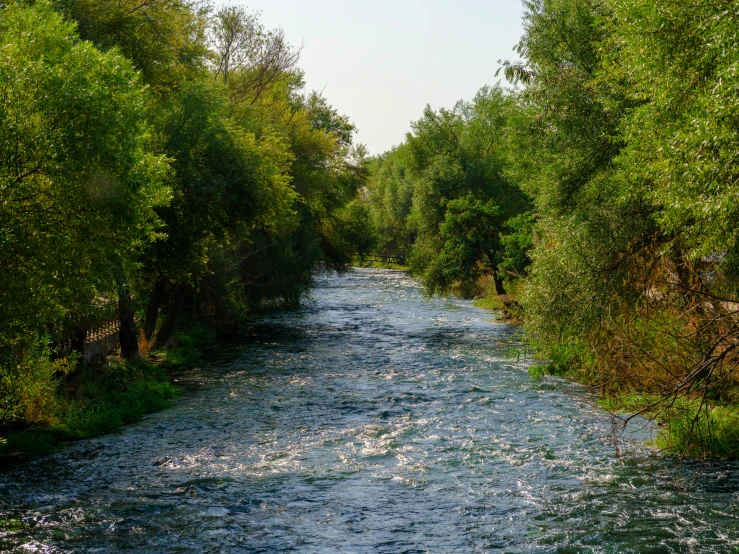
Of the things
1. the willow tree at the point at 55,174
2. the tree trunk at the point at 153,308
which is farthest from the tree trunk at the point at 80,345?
the willow tree at the point at 55,174

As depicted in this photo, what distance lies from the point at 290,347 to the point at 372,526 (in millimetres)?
22329

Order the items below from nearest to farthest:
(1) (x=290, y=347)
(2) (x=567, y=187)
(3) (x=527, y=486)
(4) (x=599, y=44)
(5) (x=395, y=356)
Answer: (3) (x=527, y=486) → (4) (x=599, y=44) → (2) (x=567, y=187) → (5) (x=395, y=356) → (1) (x=290, y=347)

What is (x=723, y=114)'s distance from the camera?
11.4m

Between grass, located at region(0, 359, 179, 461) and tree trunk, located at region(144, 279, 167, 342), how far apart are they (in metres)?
4.39

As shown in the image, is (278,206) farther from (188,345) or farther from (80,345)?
(80,345)

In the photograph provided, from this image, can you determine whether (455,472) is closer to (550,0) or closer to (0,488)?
(0,488)

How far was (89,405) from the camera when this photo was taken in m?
21.2

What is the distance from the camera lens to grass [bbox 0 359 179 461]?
17.9m

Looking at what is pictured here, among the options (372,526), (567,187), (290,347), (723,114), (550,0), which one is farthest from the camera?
(290,347)

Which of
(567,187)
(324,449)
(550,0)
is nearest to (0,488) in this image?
(324,449)

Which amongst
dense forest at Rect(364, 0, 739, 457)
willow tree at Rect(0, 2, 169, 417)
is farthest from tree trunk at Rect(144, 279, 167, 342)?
willow tree at Rect(0, 2, 169, 417)

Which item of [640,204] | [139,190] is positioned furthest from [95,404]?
[640,204]

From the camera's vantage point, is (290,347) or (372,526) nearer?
(372,526)

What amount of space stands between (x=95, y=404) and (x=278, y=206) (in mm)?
13007
